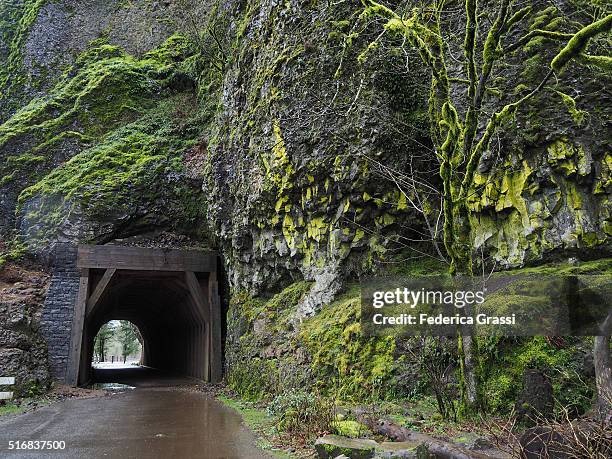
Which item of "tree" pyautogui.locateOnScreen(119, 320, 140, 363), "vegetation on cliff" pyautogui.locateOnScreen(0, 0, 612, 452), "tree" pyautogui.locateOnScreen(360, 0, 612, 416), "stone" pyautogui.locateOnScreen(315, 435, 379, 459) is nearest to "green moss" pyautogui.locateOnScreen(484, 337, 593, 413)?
"vegetation on cliff" pyautogui.locateOnScreen(0, 0, 612, 452)

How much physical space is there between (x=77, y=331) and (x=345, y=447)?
10.6m

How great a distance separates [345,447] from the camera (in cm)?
455

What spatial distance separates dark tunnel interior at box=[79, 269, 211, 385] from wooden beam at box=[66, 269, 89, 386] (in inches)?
17.2

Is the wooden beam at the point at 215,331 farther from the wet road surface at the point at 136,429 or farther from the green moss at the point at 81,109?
the green moss at the point at 81,109

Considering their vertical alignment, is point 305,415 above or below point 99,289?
below

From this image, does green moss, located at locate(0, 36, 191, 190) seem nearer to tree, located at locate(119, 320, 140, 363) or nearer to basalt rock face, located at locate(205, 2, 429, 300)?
basalt rock face, located at locate(205, 2, 429, 300)

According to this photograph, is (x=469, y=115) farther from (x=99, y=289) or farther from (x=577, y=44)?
(x=99, y=289)

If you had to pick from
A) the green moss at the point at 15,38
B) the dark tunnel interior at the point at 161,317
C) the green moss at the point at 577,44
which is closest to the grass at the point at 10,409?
the dark tunnel interior at the point at 161,317

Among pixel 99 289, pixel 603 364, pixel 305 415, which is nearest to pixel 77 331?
pixel 99 289

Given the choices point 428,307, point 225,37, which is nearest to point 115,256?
point 225,37

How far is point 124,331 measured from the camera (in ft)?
148

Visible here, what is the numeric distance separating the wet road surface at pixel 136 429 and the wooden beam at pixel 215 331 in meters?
2.84

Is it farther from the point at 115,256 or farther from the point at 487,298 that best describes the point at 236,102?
the point at 487,298

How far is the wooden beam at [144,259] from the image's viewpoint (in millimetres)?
13352
